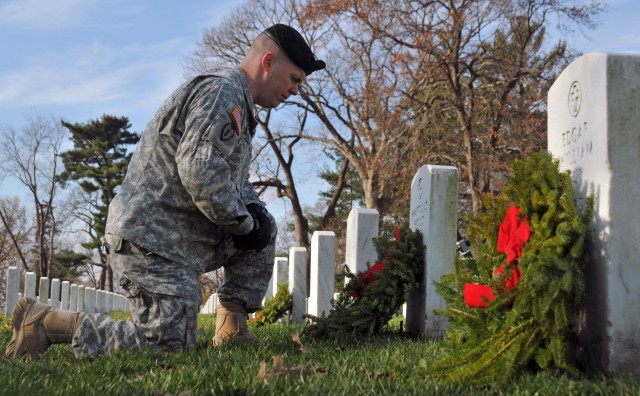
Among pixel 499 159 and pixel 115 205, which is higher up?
pixel 499 159

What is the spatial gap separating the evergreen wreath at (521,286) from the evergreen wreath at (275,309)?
17.4 feet

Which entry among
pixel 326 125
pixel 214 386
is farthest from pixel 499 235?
pixel 326 125

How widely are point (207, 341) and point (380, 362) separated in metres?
1.63

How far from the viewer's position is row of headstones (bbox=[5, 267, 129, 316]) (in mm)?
13742

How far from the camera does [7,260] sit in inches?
1690

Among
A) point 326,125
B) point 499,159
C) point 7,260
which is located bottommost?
point 7,260

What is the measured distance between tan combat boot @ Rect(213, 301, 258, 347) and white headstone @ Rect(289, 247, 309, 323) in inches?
160

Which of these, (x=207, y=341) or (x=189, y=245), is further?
(x=207, y=341)

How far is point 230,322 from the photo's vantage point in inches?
185

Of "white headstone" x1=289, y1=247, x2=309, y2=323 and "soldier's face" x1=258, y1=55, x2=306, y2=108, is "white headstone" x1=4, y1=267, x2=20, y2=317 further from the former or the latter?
"soldier's face" x1=258, y1=55, x2=306, y2=108

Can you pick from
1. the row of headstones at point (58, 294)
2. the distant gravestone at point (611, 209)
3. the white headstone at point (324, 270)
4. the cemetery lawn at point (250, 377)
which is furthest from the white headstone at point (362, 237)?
the row of headstones at point (58, 294)

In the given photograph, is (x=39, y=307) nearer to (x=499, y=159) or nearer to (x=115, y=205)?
(x=115, y=205)

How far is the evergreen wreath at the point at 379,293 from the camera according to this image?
5.09 metres

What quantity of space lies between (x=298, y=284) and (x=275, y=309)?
477mm
